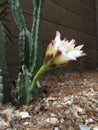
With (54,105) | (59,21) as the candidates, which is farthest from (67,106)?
(59,21)

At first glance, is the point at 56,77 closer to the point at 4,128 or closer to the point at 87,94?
the point at 87,94

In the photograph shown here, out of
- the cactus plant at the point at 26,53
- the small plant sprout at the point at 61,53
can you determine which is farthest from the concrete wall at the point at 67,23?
the small plant sprout at the point at 61,53

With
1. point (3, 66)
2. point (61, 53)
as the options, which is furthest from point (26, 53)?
point (61, 53)

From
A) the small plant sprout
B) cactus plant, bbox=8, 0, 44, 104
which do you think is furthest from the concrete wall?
the small plant sprout

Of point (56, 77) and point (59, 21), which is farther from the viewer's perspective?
point (59, 21)

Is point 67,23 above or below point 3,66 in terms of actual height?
above

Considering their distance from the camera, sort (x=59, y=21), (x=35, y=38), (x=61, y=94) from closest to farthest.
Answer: (x=35, y=38), (x=61, y=94), (x=59, y=21)

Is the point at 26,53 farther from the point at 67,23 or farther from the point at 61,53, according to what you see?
the point at 67,23
